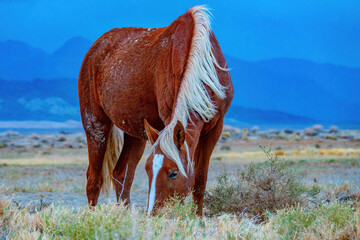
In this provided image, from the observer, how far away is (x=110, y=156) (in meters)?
8.27

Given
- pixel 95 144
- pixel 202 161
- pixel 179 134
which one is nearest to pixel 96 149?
pixel 95 144

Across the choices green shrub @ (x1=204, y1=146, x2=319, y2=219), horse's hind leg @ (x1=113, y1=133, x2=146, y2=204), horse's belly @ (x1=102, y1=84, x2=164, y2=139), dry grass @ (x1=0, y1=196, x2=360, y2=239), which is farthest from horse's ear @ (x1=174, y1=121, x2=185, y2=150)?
horse's hind leg @ (x1=113, y1=133, x2=146, y2=204)

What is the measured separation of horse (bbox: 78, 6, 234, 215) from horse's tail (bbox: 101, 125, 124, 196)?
0.02m

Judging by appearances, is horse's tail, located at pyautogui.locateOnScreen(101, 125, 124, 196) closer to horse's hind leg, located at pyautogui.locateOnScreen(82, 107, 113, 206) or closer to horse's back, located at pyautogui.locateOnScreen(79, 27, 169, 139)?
horse's hind leg, located at pyautogui.locateOnScreen(82, 107, 113, 206)

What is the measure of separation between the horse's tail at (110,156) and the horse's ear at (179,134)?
3.28m

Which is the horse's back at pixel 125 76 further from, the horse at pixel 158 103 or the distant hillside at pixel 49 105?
the distant hillside at pixel 49 105

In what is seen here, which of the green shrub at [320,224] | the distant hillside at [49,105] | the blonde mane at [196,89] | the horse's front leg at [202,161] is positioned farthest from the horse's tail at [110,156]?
the distant hillside at [49,105]

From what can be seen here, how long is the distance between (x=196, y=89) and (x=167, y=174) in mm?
1172

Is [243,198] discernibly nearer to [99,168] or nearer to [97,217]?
[99,168]

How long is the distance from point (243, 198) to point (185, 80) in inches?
75.2

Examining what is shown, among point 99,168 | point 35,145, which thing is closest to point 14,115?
point 35,145

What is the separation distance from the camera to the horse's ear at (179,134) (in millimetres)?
5090

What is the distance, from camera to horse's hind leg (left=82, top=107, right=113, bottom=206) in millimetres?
7910

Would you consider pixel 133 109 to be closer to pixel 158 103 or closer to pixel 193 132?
pixel 158 103
